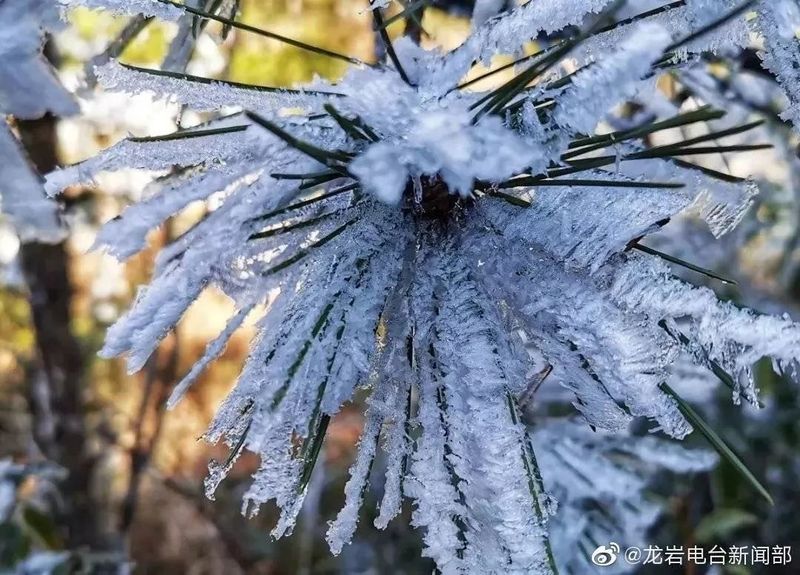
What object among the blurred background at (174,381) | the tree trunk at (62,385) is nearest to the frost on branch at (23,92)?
the blurred background at (174,381)

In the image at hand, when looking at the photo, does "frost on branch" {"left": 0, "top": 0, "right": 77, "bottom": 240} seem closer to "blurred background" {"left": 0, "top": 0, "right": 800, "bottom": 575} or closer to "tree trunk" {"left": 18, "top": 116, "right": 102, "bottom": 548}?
"blurred background" {"left": 0, "top": 0, "right": 800, "bottom": 575}

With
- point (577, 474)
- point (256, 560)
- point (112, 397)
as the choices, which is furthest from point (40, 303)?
point (112, 397)

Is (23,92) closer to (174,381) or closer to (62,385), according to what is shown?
(62,385)

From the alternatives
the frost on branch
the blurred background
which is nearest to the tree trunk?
the blurred background

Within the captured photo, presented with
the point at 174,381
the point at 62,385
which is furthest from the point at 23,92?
the point at 174,381

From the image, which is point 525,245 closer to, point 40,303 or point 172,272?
point 172,272

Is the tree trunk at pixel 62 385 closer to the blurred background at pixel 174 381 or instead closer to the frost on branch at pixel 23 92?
the blurred background at pixel 174 381

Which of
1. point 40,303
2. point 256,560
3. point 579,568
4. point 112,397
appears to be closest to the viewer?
point 579,568

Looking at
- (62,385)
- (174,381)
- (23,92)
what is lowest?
(23,92)
